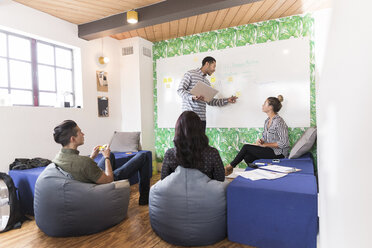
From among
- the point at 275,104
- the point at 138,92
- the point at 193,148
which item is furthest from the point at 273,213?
the point at 138,92

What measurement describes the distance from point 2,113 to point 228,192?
9.15 ft

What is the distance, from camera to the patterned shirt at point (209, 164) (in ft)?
5.66

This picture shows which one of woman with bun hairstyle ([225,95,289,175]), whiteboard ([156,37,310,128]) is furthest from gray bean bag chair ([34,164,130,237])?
whiteboard ([156,37,310,128])

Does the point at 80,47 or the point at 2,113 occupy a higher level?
the point at 80,47

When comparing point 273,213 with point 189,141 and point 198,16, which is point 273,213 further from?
point 198,16

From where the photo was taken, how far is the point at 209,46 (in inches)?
157

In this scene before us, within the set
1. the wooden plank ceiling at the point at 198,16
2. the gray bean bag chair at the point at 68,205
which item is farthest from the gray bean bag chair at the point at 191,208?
the wooden plank ceiling at the point at 198,16

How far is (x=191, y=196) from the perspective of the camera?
1619 millimetres

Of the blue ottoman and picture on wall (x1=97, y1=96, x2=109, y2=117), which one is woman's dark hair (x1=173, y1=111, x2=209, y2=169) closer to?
the blue ottoman

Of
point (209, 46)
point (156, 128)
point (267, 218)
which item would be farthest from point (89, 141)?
point (267, 218)

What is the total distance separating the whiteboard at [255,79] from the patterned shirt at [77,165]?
249 centimetres

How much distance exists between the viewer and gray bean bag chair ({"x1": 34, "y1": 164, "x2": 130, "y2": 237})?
180 centimetres

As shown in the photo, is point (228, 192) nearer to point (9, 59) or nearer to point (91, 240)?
point (91, 240)

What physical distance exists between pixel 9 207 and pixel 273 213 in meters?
2.38
